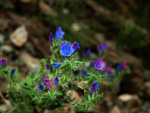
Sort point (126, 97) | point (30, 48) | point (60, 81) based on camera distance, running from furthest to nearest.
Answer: point (126, 97) < point (30, 48) < point (60, 81)

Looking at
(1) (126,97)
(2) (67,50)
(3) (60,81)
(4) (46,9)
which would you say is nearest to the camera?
(2) (67,50)

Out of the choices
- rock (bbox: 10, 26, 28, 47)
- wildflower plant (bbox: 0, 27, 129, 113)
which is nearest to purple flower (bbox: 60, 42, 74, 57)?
wildflower plant (bbox: 0, 27, 129, 113)

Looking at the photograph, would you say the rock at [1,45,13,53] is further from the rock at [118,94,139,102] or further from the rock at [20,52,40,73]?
the rock at [118,94,139,102]

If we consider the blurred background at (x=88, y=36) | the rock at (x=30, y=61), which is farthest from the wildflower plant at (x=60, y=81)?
the rock at (x=30, y=61)

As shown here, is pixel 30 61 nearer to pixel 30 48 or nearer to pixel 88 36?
pixel 30 48

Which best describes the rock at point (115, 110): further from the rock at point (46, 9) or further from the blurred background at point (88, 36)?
the rock at point (46, 9)

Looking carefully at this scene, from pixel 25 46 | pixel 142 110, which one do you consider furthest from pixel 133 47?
pixel 25 46

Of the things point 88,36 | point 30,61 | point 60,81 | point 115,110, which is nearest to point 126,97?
point 115,110
